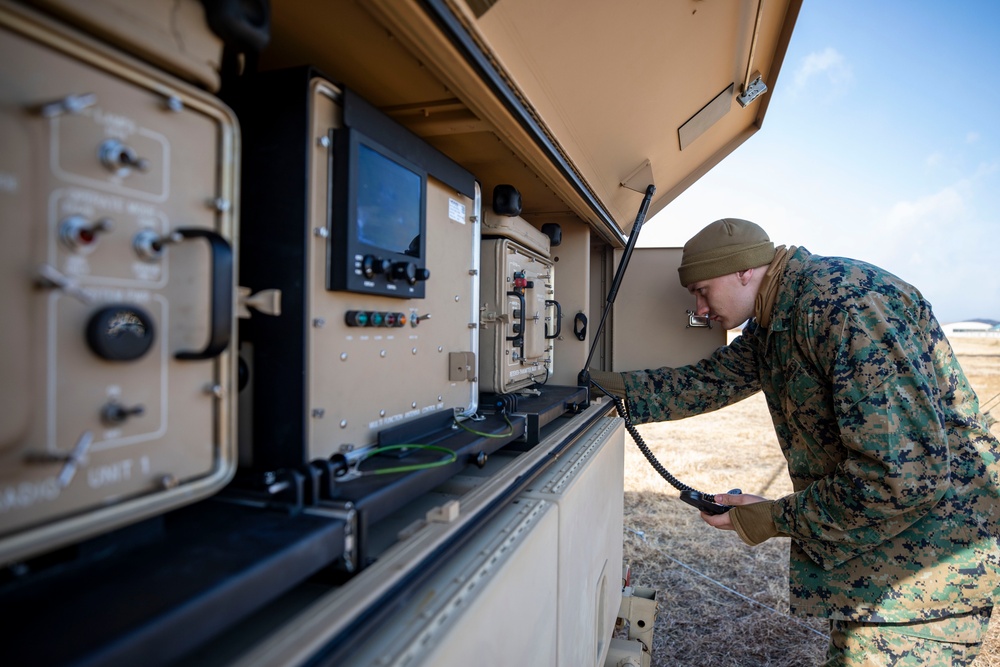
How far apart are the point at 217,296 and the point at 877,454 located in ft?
5.57

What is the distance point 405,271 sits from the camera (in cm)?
120

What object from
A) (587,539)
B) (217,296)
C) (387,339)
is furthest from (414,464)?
(587,539)

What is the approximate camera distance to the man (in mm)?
1550

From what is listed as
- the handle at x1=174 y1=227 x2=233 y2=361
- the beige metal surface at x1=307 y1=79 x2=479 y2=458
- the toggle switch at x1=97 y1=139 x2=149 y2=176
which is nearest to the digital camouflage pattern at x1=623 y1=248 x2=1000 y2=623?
the beige metal surface at x1=307 y1=79 x2=479 y2=458

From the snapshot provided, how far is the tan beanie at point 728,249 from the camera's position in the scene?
6.49ft

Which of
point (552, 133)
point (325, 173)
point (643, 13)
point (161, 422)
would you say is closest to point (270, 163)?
point (325, 173)

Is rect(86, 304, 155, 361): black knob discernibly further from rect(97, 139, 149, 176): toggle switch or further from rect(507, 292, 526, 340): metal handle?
rect(507, 292, 526, 340): metal handle

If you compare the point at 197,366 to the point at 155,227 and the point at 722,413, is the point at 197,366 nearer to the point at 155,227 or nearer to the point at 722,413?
the point at 155,227

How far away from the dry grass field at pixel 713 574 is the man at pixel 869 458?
1158 millimetres

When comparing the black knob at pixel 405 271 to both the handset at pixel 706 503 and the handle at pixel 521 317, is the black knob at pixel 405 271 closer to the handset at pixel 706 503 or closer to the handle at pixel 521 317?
the handle at pixel 521 317

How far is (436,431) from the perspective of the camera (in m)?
1.42

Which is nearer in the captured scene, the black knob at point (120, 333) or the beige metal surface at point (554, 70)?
the black knob at point (120, 333)

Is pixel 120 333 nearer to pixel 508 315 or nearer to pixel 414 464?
pixel 414 464

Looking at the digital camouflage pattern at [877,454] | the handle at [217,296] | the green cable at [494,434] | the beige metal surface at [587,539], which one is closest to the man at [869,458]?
the digital camouflage pattern at [877,454]
